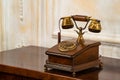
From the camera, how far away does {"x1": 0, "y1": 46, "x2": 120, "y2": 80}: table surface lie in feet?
3.97

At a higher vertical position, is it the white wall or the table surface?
the white wall

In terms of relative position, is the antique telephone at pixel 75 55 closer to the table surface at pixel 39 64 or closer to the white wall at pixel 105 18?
the table surface at pixel 39 64

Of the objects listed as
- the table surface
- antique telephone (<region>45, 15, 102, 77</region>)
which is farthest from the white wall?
antique telephone (<region>45, 15, 102, 77</region>)

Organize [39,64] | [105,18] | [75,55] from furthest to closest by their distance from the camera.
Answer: [105,18] → [39,64] → [75,55]

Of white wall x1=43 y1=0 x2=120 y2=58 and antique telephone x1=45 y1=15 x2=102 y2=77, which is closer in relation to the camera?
antique telephone x1=45 y1=15 x2=102 y2=77

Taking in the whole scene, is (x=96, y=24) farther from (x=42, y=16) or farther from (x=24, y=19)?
(x=24, y=19)

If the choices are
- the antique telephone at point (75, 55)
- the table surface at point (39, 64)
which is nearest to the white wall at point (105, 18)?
the table surface at point (39, 64)

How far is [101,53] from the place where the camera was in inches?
64.6

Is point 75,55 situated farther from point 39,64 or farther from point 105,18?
point 105,18

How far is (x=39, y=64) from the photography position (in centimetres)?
137

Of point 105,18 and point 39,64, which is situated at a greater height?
point 105,18

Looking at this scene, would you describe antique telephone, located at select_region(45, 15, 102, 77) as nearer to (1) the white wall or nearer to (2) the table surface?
(2) the table surface

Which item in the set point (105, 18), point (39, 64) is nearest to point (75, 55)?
point (39, 64)

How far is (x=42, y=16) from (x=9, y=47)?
36 centimetres
